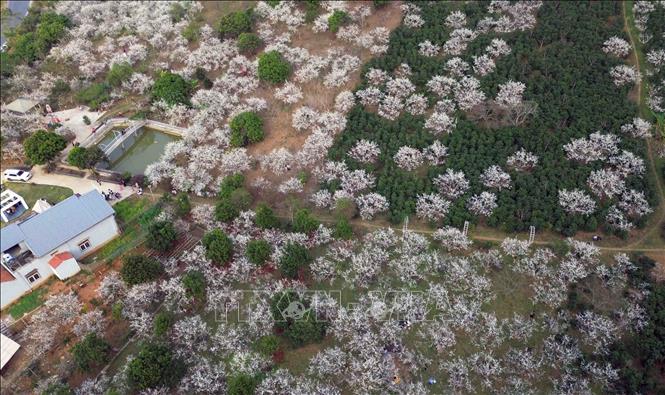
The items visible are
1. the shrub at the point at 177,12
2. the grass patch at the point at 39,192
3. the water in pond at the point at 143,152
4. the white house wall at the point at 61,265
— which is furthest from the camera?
the shrub at the point at 177,12

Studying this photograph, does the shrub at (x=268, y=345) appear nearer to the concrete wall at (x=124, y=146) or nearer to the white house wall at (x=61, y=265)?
the white house wall at (x=61, y=265)

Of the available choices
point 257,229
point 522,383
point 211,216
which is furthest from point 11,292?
point 522,383

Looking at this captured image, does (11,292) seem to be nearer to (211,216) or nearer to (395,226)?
(211,216)

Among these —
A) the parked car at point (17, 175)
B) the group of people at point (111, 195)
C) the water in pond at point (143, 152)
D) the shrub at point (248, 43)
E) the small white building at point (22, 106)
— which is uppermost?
the shrub at point (248, 43)

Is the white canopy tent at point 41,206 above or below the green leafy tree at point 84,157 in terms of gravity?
below

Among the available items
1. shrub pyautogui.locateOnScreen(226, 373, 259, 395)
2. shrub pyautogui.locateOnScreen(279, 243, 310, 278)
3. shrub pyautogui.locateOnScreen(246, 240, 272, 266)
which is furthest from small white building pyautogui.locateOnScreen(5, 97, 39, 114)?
shrub pyautogui.locateOnScreen(226, 373, 259, 395)

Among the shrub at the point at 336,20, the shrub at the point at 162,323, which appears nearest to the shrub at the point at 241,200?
the shrub at the point at 162,323
